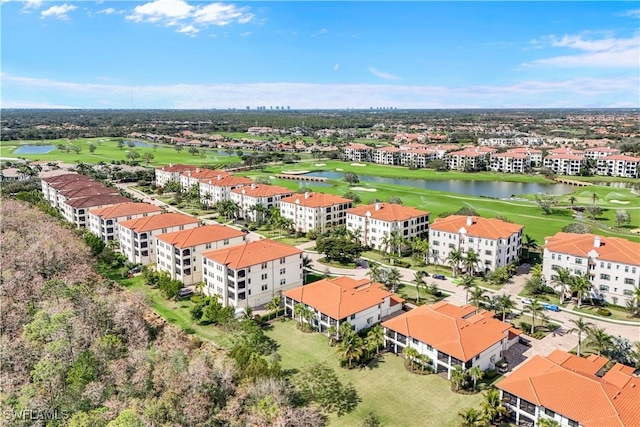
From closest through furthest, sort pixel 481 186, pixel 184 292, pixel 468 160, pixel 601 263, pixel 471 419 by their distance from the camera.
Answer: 1. pixel 471 419
2. pixel 601 263
3. pixel 184 292
4. pixel 481 186
5. pixel 468 160

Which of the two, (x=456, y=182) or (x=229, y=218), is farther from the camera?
(x=456, y=182)

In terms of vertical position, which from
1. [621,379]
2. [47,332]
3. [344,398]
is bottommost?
[344,398]

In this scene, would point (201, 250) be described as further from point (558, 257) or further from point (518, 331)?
point (558, 257)

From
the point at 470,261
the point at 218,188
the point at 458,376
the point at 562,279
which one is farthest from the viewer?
the point at 218,188

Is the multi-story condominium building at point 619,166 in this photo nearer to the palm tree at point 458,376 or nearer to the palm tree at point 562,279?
the palm tree at point 562,279

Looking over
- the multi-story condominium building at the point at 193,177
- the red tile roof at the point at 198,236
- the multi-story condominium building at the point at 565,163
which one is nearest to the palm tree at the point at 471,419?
the red tile roof at the point at 198,236

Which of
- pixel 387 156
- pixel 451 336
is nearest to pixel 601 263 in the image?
pixel 451 336

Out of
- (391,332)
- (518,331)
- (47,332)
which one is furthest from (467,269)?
(47,332)

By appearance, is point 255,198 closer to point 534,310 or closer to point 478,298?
point 478,298
